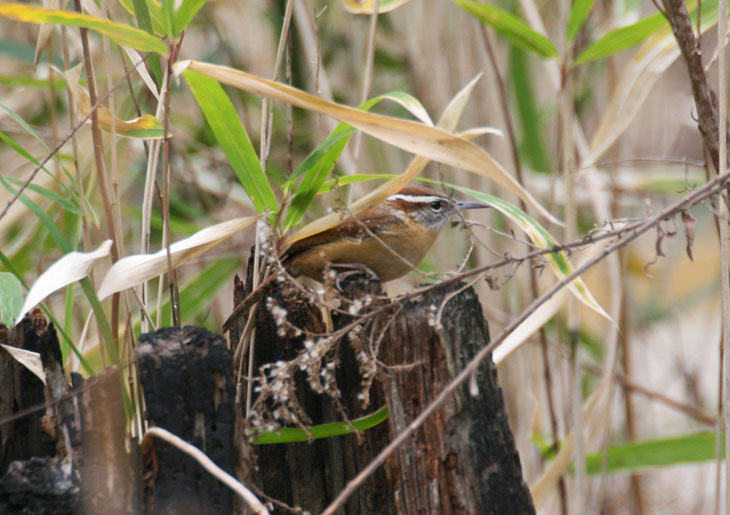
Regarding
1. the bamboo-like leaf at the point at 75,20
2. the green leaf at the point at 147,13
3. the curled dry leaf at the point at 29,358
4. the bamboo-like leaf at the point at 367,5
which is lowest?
the curled dry leaf at the point at 29,358

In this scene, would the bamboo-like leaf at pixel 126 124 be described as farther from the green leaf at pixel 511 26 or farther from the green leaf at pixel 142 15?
the green leaf at pixel 511 26

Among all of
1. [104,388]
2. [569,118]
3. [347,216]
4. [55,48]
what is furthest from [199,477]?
[55,48]

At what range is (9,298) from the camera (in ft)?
4.91

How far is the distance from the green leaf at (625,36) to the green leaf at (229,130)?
1073 mm

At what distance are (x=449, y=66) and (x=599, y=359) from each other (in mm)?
1809

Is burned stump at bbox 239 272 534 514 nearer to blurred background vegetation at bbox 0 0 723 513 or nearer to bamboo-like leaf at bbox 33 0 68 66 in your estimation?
bamboo-like leaf at bbox 33 0 68 66

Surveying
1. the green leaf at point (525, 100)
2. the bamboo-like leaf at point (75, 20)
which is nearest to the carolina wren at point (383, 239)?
the bamboo-like leaf at point (75, 20)

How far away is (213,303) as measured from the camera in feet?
11.5

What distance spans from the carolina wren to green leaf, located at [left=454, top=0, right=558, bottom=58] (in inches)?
19.9

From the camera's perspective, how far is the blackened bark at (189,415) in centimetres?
129

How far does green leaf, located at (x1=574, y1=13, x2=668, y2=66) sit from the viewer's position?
2.06 m

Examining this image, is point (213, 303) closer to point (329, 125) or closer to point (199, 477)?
point (329, 125)

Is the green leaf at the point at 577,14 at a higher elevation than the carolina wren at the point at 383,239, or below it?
higher

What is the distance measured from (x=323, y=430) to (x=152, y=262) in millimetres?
509
